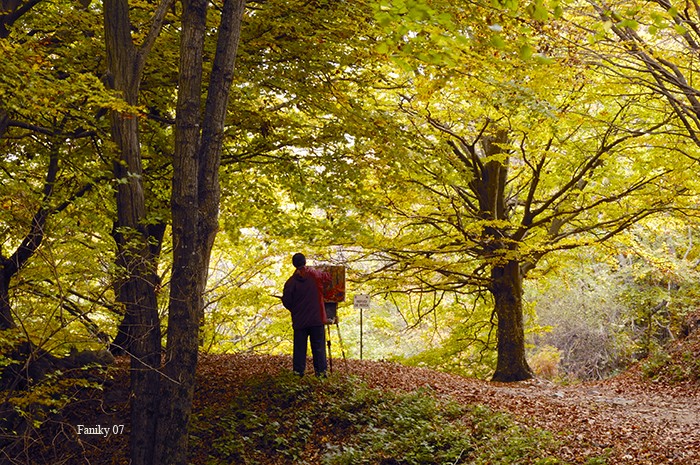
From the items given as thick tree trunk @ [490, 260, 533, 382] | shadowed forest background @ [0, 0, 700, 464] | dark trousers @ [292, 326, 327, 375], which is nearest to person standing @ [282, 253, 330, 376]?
dark trousers @ [292, 326, 327, 375]

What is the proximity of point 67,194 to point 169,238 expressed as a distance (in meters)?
5.72

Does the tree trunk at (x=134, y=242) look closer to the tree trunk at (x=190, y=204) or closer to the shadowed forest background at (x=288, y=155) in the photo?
the shadowed forest background at (x=288, y=155)

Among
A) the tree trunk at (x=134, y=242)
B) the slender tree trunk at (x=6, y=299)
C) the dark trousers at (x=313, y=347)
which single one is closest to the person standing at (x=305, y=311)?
the dark trousers at (x=313, y=347)

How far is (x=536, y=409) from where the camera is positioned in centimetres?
1000

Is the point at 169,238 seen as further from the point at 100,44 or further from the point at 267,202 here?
the point at 100,44

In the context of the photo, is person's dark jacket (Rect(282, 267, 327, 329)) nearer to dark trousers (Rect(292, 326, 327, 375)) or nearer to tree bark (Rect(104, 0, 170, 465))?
dark trousers (Rect(292, 326, 327, 375))

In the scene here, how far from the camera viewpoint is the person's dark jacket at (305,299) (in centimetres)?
1039

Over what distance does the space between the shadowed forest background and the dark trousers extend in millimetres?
1931

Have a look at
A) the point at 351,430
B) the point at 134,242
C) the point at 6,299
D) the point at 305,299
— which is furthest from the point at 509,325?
the point at 6,299

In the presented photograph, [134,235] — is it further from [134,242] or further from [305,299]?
[305,299]

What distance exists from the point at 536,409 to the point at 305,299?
3.87 metres

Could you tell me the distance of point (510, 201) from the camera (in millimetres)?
17609

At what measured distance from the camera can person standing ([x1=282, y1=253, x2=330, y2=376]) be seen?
10.4 meters

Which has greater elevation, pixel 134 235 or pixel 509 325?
pixel 134 235
